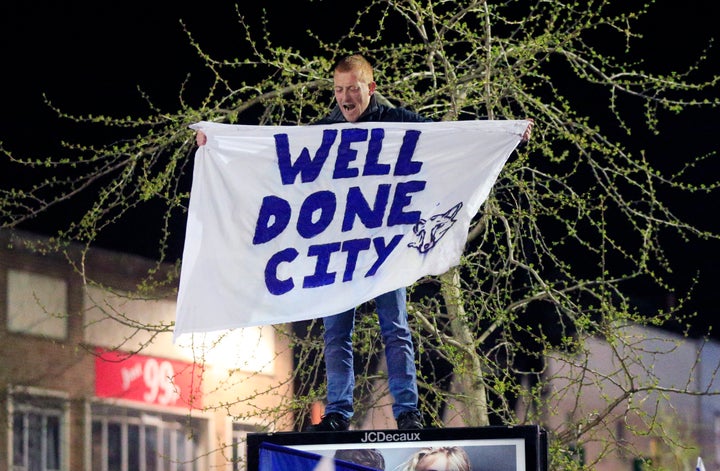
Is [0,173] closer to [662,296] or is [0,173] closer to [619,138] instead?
[619,138]

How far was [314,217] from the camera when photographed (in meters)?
3.07

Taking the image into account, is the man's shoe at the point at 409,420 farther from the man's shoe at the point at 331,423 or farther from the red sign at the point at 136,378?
the red sign at the point at 136,378

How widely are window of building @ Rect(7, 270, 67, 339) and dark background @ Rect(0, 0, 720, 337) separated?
2.92ft

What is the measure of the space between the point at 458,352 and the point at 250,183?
1582mm

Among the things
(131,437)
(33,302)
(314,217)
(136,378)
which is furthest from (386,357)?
(131,437)

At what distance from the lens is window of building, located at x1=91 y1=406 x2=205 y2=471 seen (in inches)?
288

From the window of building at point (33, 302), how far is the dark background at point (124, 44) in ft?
2.92

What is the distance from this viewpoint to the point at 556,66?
625cm

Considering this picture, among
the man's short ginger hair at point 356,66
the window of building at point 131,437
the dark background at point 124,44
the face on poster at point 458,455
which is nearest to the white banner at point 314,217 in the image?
the man's short ginger hair at point 356,66

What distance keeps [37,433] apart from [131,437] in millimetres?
693

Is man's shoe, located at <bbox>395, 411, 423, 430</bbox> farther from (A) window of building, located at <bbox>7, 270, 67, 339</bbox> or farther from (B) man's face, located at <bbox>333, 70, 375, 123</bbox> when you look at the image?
(A) window of building, located at <bbox>7, 270, 67, 339</bbox>

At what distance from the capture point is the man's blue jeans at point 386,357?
3.05 metres

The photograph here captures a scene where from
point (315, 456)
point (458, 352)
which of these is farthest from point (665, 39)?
point (315, 456)

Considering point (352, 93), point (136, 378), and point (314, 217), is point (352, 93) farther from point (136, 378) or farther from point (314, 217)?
point (136, 378)
